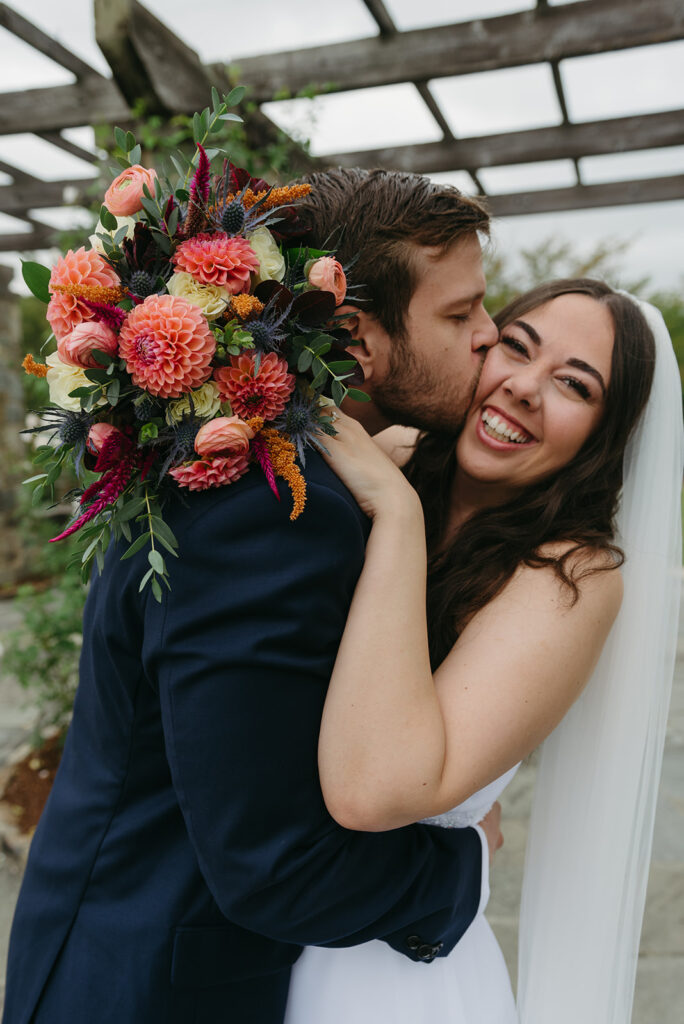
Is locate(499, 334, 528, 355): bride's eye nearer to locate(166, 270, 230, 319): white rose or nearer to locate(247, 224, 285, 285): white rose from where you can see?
locate(247, 224, 285, 285): white rose

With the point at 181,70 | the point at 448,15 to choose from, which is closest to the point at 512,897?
the point at 181,70

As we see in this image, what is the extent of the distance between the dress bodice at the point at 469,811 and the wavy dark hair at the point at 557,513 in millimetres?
329

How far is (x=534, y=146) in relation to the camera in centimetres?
596

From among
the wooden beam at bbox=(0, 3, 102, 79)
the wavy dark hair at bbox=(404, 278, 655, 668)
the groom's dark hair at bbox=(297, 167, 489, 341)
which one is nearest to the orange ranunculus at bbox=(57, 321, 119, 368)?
the groom's dark hair at bbox=(297, 167, 489, 341)

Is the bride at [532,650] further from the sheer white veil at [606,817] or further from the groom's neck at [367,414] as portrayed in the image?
the groom's neck at [367,414]

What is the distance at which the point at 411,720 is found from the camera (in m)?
1.43

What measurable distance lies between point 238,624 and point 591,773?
53.5 inches

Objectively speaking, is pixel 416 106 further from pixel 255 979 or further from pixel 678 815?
pixel 255 979

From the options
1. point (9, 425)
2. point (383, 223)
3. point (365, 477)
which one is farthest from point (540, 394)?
point (9, 425)

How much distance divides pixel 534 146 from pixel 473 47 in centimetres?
191

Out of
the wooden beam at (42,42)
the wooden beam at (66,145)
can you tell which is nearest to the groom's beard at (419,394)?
the wooden beam at (42,42)

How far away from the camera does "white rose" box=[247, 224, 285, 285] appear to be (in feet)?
4.40

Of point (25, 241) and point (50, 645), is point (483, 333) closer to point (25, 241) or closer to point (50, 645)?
point (50, 645)

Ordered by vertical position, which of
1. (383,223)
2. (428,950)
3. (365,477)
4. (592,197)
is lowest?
(428,950)
